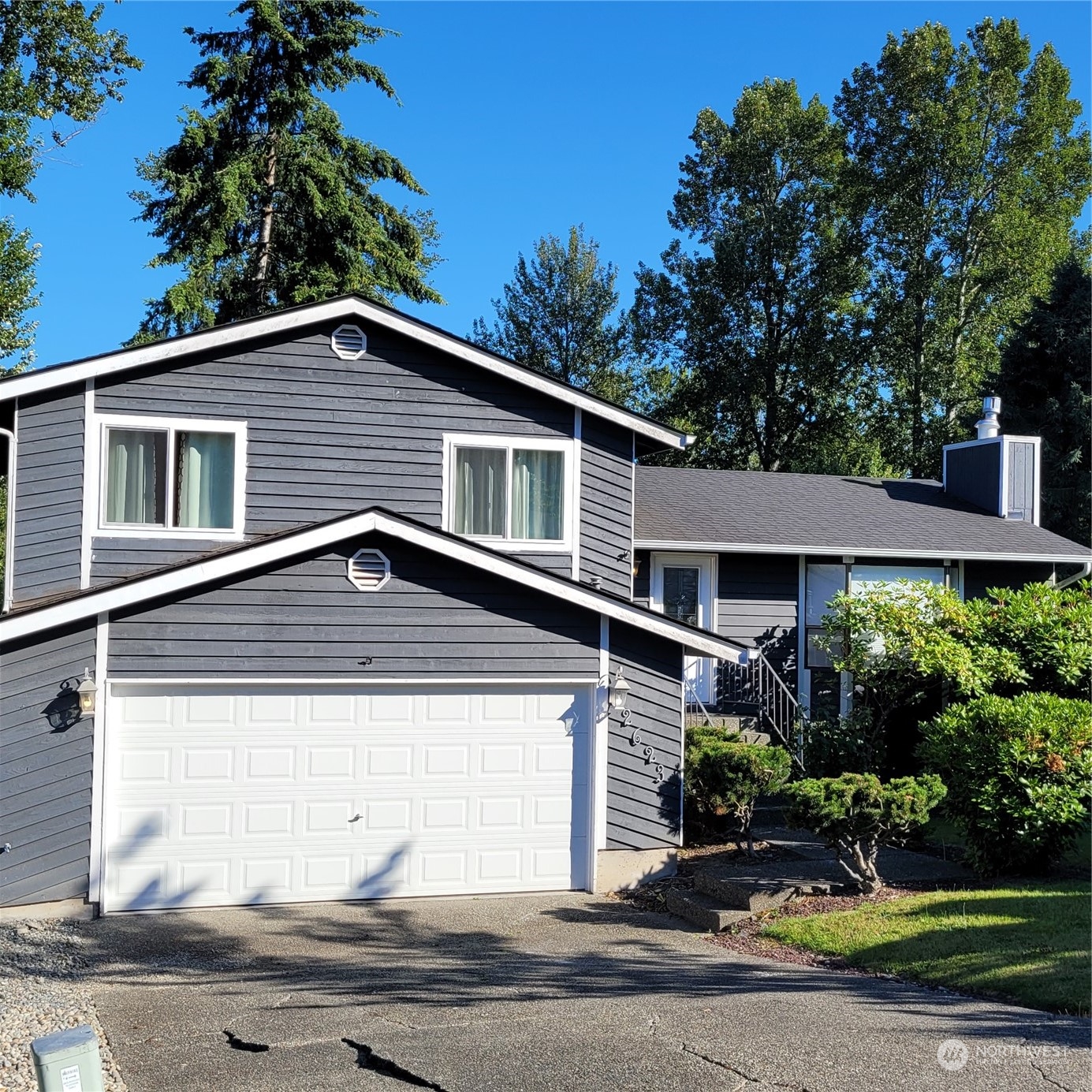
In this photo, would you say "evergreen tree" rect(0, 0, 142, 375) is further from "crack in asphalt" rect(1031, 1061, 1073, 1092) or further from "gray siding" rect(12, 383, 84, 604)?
"crack in asphalt" rect(1031, 1061, 1073, 1092)

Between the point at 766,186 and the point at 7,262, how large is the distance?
2121 centimetres

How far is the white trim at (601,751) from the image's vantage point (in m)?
12.4

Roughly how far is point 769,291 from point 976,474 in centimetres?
1478

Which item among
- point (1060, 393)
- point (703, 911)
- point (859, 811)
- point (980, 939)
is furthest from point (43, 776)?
point (1060, 393)

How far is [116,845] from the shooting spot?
11.2 meters

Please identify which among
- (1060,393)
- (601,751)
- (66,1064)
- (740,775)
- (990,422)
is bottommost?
(66,1064)

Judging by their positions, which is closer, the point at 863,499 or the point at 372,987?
the point at 372,987

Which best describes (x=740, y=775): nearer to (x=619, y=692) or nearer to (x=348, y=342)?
(x=619, y=692)

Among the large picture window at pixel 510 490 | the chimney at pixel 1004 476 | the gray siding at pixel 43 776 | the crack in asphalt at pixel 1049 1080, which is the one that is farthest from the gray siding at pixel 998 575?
the gray siding at pixel 43 776

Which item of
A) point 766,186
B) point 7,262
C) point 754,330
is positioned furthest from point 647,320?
point 7,262

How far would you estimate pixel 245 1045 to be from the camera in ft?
24.2

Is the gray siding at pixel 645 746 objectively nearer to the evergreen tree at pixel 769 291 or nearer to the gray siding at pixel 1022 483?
the gray siding at pixel 1022 483

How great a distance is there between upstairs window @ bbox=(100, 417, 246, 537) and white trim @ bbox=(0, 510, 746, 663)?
117cm

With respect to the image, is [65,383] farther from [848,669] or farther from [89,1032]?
[848,669]
